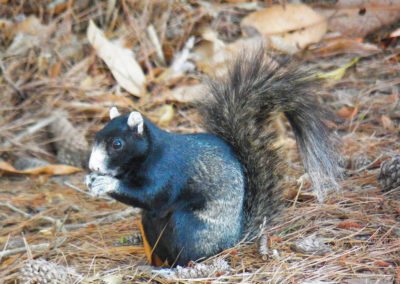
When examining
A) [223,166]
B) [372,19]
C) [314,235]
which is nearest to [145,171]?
[223,166]

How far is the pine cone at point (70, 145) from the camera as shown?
3859mm

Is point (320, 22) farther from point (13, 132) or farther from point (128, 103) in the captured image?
point (13, 132)

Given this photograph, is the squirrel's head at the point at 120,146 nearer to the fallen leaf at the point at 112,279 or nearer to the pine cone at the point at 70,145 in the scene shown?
the fallen leaf at the point at 112,279

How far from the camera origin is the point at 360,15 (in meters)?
4.57

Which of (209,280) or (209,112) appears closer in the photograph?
(209,280)

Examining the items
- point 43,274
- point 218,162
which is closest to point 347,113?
point 218,162

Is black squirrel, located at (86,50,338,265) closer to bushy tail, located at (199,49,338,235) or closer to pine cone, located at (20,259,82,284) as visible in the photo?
bushy tail, located at (199,49,338,235)

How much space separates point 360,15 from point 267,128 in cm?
199

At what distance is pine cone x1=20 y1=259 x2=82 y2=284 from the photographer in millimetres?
2521

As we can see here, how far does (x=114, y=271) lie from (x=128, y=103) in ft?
5.28

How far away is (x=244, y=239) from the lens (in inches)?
111

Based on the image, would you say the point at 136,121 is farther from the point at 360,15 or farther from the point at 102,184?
the point at 360,15

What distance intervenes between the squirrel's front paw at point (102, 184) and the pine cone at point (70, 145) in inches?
49.7

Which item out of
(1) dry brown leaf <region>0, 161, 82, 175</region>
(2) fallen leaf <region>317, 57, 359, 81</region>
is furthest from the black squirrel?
(2) fallen leaf <region>317, 57, 359, 81</region>
